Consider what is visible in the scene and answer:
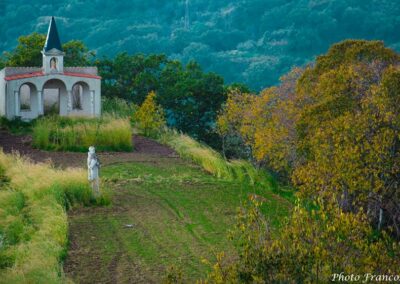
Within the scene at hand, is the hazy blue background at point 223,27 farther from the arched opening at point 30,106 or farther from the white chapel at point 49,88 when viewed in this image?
the arched opening at point 30,106

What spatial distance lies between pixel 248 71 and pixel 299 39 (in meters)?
8.38

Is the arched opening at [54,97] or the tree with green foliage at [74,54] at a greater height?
the tree with green foliage at [74,54]

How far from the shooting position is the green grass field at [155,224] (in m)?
11.4

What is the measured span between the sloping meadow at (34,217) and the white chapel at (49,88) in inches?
523

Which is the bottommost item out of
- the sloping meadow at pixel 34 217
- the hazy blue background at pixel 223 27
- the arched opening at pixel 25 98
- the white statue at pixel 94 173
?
the sloping meadow at pixel 34 217

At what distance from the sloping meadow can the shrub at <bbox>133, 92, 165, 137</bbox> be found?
11.0 metres

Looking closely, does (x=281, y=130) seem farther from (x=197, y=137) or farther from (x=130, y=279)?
(x=197, y=137)

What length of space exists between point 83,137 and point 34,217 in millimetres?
12383

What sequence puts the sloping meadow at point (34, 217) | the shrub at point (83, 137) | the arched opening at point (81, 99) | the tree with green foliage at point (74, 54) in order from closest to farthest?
the sloping meadow at point (34, 217) → the shrub at point (83, 137) → the arched opening at point (81, 99) → the tree with green foliage at point (74, 54)

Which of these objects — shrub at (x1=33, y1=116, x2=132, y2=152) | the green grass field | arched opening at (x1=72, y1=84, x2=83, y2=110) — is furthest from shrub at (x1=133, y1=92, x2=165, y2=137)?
the green grass field

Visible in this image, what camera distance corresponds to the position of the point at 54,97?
35.1 m

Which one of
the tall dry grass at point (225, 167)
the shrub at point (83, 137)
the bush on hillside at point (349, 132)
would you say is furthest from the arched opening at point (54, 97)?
the bush on hillside at point (349, 132)

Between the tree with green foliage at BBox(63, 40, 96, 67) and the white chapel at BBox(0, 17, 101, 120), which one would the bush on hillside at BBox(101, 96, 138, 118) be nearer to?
the white chapel at BBox(0, 17, 101, 120)

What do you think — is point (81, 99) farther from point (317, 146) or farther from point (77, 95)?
point (317, 146)
